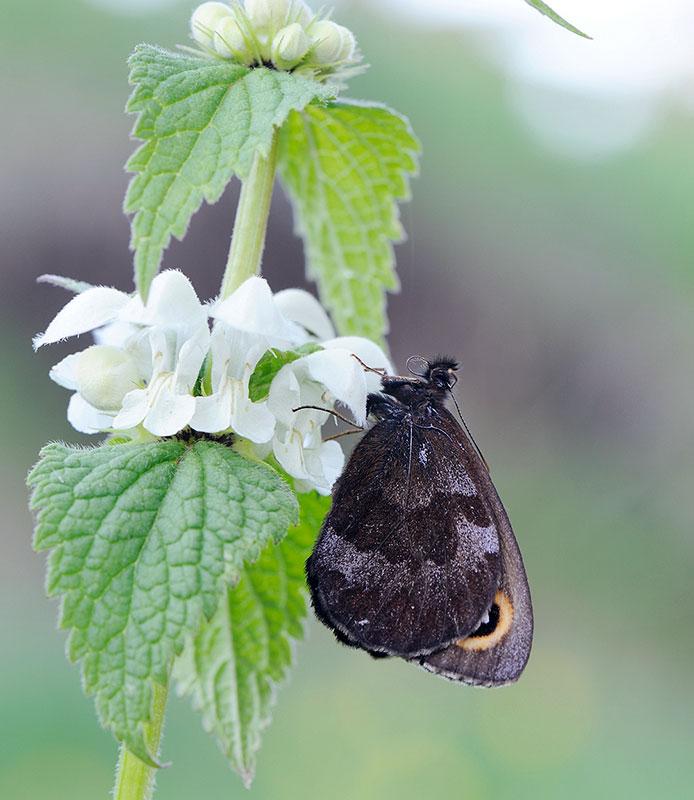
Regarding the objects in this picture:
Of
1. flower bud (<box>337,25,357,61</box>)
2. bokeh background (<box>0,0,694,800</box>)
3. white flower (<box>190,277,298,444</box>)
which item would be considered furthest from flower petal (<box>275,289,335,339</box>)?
bokeh background (<box>0,0,694,800</box>)

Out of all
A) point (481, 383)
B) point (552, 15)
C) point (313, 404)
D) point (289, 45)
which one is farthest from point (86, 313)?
point (481, 383)

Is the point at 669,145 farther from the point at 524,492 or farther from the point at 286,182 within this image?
the point at 286,182

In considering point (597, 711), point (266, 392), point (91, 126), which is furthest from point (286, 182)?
point (91, 126)

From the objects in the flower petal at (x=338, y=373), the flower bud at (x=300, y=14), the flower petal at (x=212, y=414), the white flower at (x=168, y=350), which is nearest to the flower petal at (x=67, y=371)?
the white flower at (x=168, y=350)

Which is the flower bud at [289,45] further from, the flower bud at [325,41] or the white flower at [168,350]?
the white flower at [168,350]

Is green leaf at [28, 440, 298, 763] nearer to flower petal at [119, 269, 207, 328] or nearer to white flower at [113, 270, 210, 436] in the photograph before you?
white flower at [113, 270, 210, 436]

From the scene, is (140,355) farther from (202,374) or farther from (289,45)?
(289,45)
